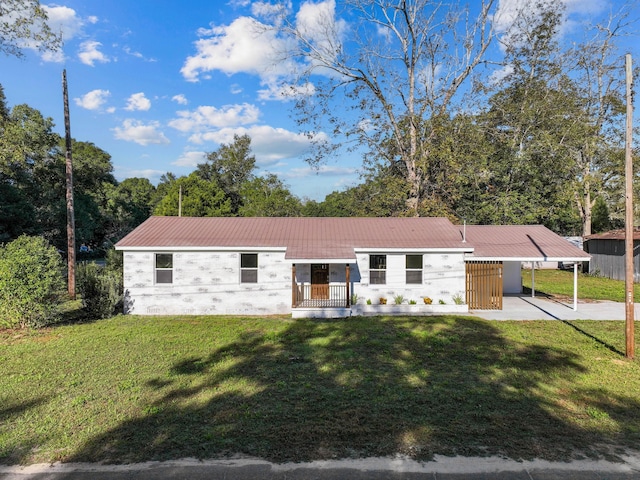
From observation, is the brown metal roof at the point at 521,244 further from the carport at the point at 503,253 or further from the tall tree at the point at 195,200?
the tall tree at the point at 195,200

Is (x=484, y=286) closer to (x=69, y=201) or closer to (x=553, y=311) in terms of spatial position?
(x=553, y=311)

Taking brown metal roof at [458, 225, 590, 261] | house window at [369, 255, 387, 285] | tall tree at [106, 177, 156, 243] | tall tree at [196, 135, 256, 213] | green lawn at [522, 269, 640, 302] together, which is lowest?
green lawn at [522, 269, 640, 302]

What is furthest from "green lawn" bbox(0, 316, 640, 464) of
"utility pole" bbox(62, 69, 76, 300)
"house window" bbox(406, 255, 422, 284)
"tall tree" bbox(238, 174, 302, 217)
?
"tall tree" bbox(238, 174, 302, 217)

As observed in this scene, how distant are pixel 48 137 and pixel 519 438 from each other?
3173cm

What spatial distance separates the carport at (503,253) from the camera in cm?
1474

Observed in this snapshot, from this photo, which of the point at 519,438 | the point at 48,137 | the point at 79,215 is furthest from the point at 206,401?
the point at 79,215

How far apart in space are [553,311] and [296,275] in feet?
32.3

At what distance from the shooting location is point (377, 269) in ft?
48.4

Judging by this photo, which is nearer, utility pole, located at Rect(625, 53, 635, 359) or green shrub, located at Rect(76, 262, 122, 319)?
utility pole, located at Rect(625, 53, 635, 359)

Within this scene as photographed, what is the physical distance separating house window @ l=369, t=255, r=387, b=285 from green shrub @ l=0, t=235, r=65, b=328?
10596mm

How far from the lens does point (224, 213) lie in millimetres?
37875

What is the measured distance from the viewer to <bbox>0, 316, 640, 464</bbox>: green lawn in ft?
17.1

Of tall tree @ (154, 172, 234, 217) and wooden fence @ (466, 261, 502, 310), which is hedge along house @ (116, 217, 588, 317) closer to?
wooden fence @ (466, 261, 502, 310)

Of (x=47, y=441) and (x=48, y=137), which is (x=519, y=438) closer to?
(x=47, y=441)
